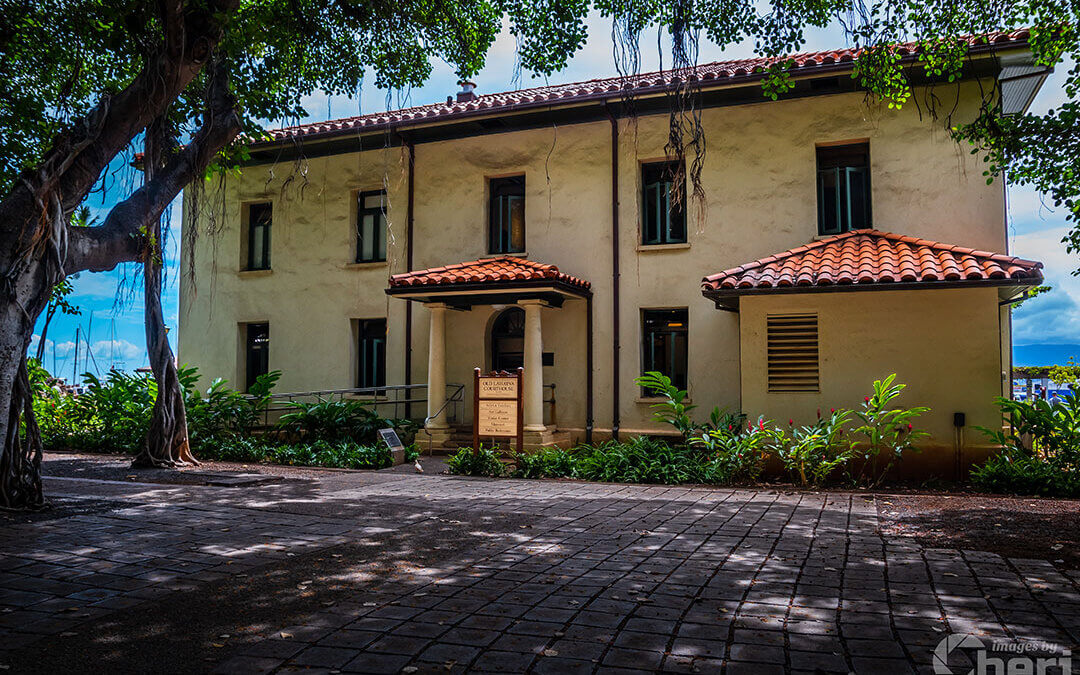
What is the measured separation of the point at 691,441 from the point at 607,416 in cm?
354

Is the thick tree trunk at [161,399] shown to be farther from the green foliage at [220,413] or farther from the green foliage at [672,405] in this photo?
the green foliage at [672,405]

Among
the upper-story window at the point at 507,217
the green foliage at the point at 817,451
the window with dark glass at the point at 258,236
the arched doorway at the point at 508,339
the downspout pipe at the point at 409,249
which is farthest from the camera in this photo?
the window with dark glass at the point at 258,236

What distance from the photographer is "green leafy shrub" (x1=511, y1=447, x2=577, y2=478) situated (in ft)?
38.3

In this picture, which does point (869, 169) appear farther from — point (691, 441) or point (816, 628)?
A: point (816, 628)

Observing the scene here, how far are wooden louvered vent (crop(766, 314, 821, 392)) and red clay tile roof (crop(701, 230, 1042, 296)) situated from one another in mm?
725

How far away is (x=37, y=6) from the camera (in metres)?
8.87

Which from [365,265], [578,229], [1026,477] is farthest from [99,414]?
[1026,477]

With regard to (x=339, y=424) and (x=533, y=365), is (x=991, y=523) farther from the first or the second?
(x=339, y=424)

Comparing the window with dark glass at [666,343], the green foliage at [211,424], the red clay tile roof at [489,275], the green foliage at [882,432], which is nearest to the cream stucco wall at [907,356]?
the green foliage at [882,432]

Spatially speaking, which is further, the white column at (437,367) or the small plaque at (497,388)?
the white column at (437,367)

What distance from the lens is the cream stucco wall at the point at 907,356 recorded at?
36.0 ft

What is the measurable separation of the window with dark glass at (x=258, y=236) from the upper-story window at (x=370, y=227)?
253cm

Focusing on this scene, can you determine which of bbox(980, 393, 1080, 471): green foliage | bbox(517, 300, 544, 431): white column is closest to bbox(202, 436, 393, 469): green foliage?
bbox(517, 300, 544, 431): white column

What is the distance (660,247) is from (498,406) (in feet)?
16.7
